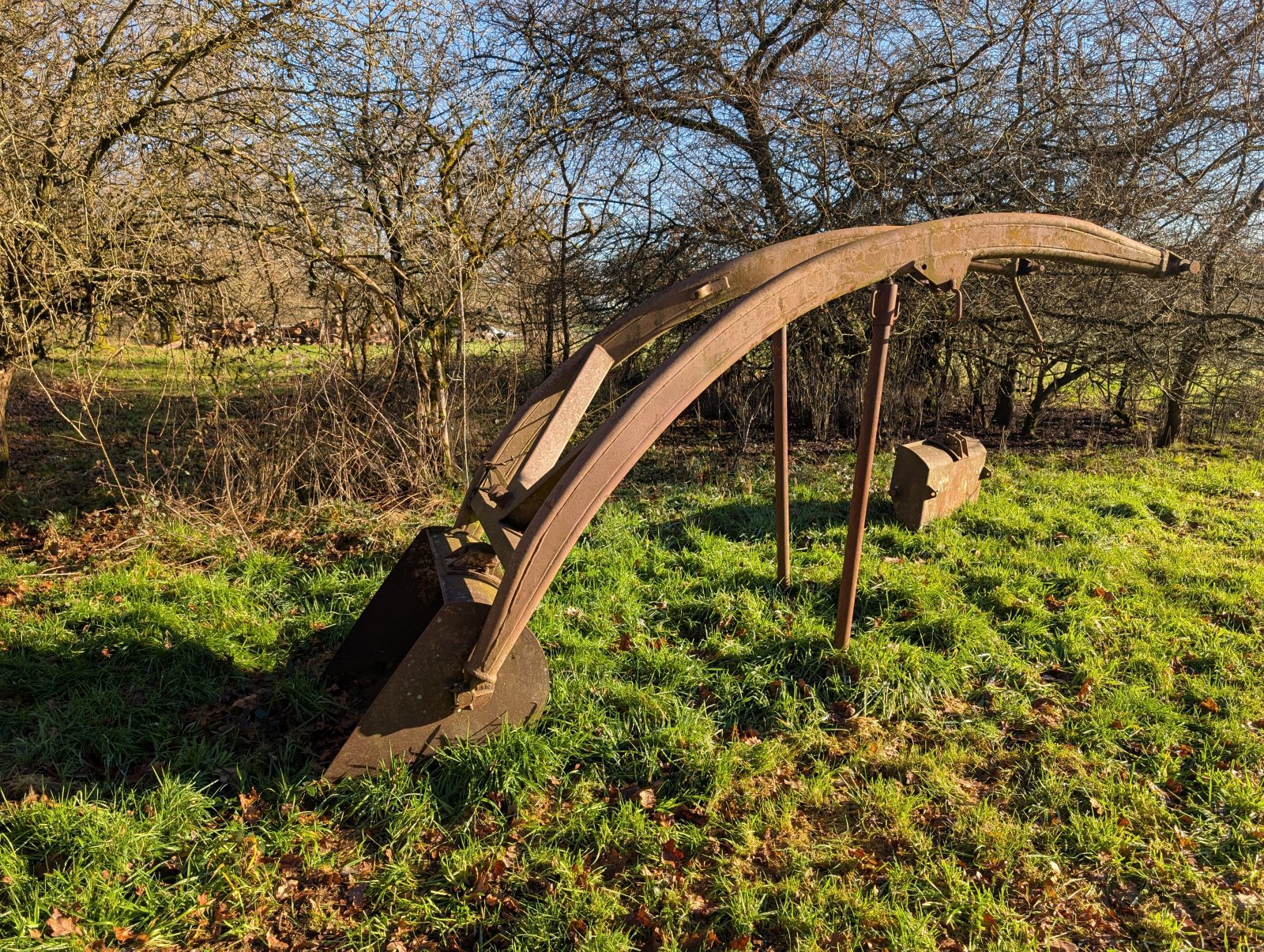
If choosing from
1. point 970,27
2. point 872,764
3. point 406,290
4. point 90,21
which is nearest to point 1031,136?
point 970,27

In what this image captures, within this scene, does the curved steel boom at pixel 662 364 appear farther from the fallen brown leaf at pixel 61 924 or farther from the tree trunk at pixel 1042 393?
the tree trunk at pixel 1042 393

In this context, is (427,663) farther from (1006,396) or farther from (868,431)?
(1006,396)

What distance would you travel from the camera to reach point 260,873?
242 cm

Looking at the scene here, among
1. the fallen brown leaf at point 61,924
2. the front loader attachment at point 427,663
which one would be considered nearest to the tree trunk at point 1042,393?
the front loader attachment at point 427,663

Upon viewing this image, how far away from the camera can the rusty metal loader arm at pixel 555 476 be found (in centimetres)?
243

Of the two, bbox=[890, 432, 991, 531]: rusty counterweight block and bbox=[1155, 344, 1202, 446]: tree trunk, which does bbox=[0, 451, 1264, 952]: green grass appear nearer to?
bbox=[890, 432, 991, 531]: rusty counterweight block

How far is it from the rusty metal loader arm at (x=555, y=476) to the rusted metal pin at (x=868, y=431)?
0.5 inches

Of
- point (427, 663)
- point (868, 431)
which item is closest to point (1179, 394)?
point (868, 431)

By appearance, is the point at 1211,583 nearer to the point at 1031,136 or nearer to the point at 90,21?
the point at 1031,136

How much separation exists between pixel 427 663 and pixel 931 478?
4040mm

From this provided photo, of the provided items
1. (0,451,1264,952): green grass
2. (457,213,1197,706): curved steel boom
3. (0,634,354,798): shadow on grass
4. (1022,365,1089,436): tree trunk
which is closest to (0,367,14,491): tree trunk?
(0,451,1264,952): green grass

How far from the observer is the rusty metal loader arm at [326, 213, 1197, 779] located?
95.8 inches

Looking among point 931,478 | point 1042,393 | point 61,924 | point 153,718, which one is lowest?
point 61,924

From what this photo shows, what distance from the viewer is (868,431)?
10.9 feet
